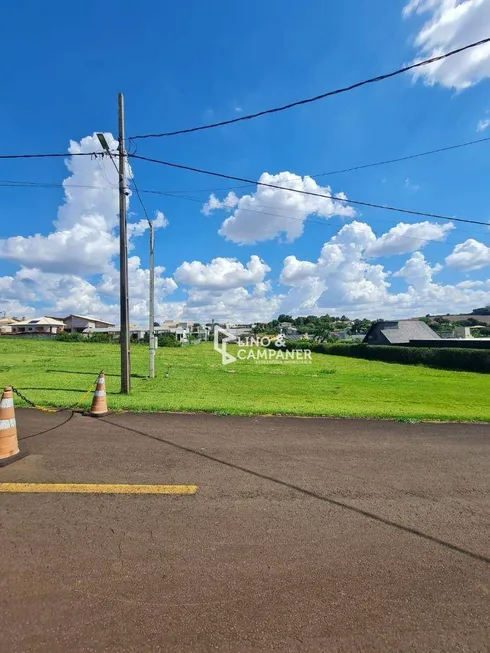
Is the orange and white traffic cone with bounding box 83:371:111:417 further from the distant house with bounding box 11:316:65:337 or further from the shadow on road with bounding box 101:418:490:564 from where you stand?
the distant house with bounding box 11:316:65:337

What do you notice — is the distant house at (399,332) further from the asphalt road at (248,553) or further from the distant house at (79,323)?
the distant house at (79,323)

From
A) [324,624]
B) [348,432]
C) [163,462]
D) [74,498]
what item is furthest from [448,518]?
[74,498]

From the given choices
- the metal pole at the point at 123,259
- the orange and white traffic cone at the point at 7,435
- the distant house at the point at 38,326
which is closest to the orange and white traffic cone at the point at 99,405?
the orange and white traffic cone at the point at 7,435

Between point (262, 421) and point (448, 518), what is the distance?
3951mm

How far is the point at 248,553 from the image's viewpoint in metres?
2.73

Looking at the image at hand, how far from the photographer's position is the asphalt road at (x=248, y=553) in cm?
202

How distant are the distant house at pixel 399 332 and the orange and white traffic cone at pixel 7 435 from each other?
46.9m

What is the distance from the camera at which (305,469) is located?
4.46m

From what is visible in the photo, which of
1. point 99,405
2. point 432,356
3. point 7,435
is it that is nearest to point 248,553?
point 7,435

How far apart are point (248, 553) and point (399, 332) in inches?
2025

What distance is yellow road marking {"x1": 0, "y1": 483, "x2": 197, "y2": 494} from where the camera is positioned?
12.1ft

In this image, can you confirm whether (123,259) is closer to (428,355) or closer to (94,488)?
(94,488)

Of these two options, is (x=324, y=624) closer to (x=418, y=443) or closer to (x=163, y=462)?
(x=163, y=462)

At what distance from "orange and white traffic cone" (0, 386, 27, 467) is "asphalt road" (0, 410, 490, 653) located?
284 millimetres
